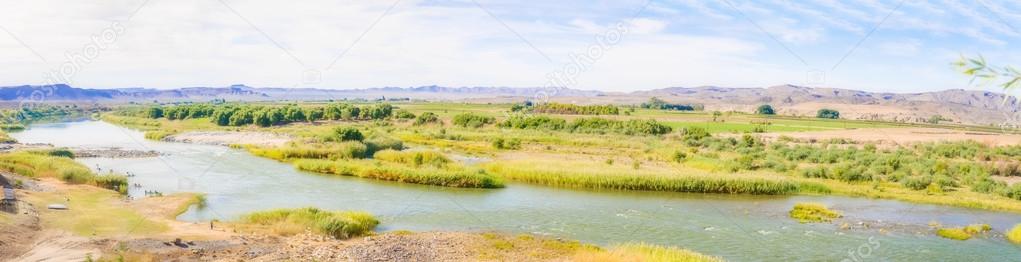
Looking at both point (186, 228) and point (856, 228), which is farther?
point (856, 228)

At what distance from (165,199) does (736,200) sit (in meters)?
27.0

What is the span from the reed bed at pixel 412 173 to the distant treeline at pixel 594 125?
44.2m

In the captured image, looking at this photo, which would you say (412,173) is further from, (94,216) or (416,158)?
(94,216)

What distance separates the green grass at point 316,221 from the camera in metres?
23.8

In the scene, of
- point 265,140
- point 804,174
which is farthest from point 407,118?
point 804,174

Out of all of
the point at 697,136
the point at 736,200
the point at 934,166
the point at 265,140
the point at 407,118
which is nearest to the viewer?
the point at 736,200

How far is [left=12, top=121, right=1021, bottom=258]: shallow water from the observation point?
78.5ft

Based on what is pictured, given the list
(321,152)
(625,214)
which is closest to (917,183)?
(625,214)

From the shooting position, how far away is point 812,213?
98.8ft

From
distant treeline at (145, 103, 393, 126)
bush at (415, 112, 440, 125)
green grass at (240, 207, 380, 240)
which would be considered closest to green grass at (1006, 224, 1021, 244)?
green grass at (240, 207, 380, 240)

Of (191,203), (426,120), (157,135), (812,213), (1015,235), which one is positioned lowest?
(157,135)

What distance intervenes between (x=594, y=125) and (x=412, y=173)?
50.7 meters

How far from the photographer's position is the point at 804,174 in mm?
43844

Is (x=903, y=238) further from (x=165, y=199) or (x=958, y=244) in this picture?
(x=165, y=199)
